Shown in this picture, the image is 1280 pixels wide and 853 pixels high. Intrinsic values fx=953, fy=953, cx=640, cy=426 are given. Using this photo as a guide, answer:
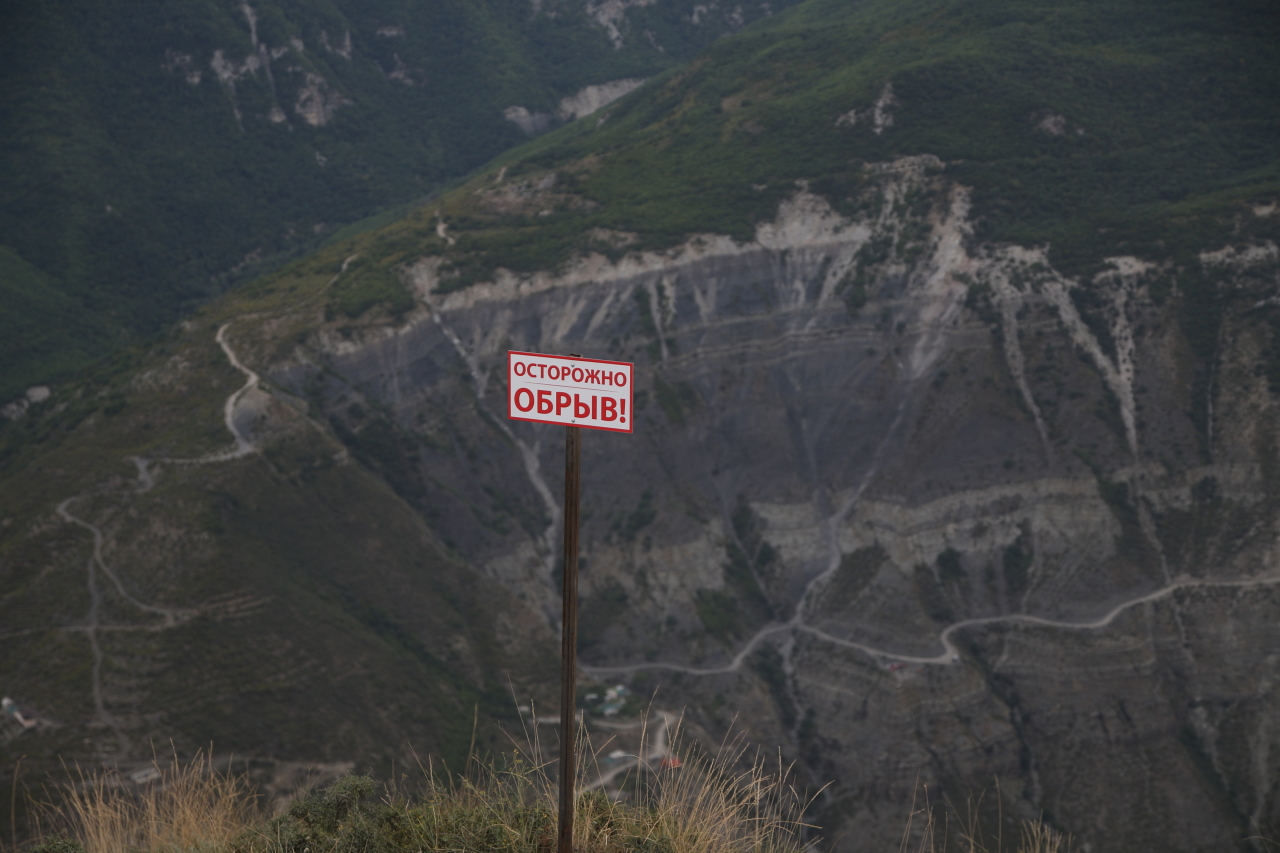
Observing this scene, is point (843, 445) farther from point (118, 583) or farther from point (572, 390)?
point (572, 390)

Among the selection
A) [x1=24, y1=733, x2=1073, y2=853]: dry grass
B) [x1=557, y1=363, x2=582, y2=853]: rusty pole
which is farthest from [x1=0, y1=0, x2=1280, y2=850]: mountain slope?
[x1=557, y1=363, x2=582, y2=853]: rusty pole

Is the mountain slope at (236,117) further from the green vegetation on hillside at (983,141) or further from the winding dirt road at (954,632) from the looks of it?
the winding dirt road at (954,632)

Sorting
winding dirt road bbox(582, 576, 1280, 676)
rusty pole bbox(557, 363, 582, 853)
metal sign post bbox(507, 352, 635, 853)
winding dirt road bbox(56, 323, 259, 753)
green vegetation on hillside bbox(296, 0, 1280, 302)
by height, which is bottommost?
winding dirt road bbox(582, 576, 1280, 676)

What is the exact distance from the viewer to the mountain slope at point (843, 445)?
161 feet

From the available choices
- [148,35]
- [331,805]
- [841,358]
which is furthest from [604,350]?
[148,35]

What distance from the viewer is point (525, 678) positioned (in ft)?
164

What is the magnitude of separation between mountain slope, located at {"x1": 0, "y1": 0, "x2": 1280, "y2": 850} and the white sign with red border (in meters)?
34.6

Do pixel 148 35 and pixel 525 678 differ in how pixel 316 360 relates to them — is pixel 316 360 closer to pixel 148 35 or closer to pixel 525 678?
pixel 525 678

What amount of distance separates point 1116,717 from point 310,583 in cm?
4246

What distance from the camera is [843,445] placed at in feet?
209

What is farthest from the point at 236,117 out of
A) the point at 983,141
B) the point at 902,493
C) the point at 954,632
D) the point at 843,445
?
the point at 954,632

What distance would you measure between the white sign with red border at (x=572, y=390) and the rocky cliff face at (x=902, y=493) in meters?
44.5

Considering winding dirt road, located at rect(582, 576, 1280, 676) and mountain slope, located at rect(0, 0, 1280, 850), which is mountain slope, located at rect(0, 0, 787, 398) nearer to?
mountain slope, located at rect(0, 0, 1280, 850)

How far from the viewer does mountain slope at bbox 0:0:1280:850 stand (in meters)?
Answer: 49.1
